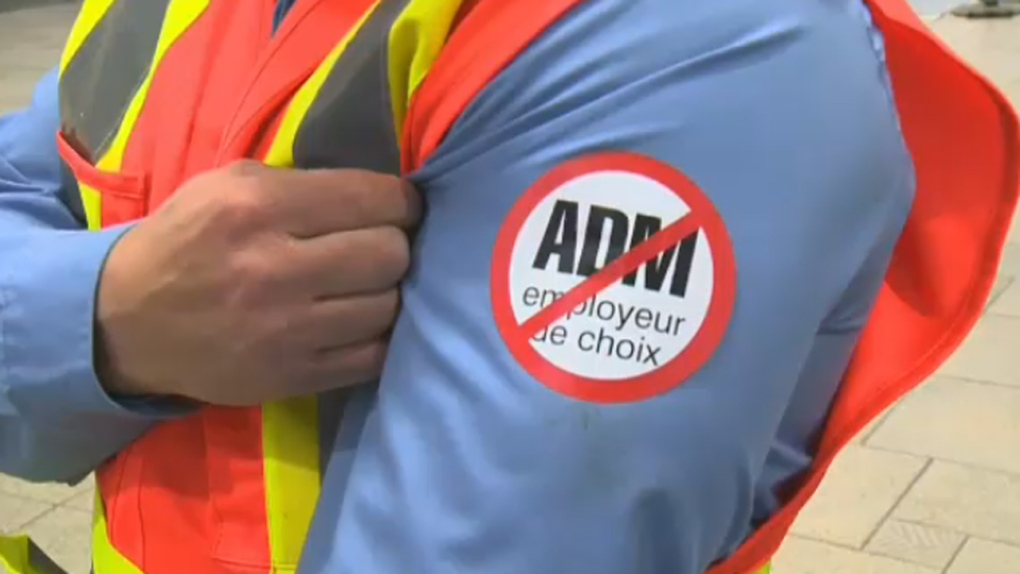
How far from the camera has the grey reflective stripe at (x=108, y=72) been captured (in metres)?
0.77

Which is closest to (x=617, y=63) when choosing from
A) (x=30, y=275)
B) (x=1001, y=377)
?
(x=30, y=275)

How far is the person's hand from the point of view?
2.03 feet

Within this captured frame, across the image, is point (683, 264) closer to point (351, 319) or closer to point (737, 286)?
point (737, 286)

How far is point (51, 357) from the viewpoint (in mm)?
702

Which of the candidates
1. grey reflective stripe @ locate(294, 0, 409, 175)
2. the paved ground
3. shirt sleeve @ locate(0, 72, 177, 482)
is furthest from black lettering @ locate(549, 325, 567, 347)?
the paved ground

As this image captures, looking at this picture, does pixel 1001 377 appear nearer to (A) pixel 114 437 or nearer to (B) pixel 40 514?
(B) pixel 40 514

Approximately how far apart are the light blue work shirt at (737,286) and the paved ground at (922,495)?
183cm

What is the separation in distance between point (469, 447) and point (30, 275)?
0.27m

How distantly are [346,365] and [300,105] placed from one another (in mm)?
108

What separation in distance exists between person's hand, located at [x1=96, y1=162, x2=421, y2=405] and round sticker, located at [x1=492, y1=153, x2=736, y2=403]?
80 mm

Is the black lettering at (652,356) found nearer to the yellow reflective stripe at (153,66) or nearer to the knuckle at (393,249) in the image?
the knuckle at (393,249)

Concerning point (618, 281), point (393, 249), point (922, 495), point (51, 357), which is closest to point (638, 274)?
point (618, 281)

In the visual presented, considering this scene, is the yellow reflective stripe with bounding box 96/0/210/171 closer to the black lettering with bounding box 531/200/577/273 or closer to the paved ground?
the black lettering with bounding box 531/200/577/273

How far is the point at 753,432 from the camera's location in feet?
1.85
